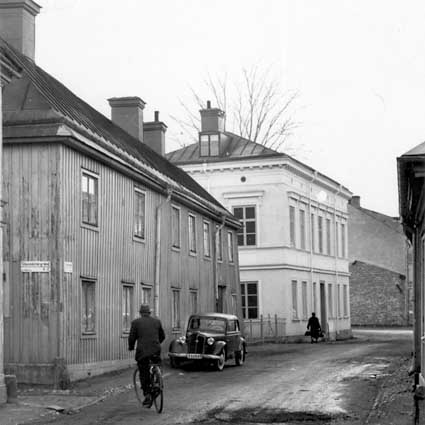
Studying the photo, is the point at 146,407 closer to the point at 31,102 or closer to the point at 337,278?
the point at 31,102

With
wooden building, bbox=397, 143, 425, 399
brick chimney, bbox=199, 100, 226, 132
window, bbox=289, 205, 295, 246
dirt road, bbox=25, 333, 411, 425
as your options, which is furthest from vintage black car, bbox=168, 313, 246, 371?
brick chimney, bbox=199, 100, 226, 132

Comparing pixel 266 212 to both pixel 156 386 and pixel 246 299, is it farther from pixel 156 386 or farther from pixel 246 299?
pixel 156 386

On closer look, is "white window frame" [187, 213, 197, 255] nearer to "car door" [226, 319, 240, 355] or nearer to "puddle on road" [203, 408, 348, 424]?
"car door" [226, 319, 240, 355]

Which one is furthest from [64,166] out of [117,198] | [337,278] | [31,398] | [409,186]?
[337,278]

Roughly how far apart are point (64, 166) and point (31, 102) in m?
1.81

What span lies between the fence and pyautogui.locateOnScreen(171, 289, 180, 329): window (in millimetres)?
15819

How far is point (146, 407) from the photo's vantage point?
609 inches

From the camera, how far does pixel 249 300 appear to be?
154 feet

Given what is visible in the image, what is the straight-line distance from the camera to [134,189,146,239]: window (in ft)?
82.9

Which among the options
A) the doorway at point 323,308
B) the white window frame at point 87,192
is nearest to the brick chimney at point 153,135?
the white window frame at point 87,192

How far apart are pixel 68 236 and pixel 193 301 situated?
11.7 m

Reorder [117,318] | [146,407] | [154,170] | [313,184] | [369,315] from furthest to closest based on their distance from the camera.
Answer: [369,315] → [313,184] → [154,170] → [117,318] → [146,407]

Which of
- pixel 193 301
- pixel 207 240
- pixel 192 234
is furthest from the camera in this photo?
pixel 207 240

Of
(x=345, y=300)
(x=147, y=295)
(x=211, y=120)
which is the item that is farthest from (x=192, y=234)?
(x=345, y=300)
